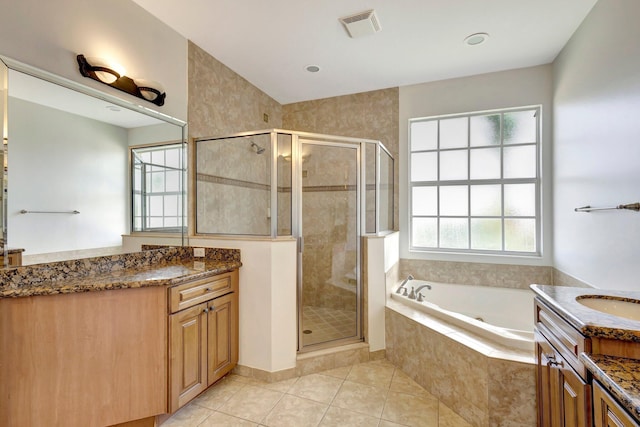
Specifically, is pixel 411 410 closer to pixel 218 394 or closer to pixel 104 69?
pixel 218 394

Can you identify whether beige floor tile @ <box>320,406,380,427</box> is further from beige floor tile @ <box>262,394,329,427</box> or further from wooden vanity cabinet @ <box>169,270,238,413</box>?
wooden vanity cabinet @ <box>169,270,238,413</box>

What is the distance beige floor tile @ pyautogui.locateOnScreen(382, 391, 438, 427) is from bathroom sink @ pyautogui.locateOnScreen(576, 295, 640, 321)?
1.11 m

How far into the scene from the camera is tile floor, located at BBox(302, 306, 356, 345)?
2.45 metres

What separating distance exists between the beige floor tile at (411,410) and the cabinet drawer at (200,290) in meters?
1.37

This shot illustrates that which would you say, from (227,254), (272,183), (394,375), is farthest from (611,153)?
(227,254)

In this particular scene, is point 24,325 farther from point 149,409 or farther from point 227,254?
point 227,254

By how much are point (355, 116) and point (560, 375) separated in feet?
10.3

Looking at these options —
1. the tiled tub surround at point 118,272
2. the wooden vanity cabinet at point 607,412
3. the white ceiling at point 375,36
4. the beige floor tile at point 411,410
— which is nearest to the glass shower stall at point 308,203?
the tiled tub surround at point 118,272

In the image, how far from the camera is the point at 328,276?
2723mm

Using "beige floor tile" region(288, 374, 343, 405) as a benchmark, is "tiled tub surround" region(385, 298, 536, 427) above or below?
above

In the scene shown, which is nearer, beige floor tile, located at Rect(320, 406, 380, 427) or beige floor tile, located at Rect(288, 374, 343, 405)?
beige floor tile, located at Rect(320, 406, 380, 427)

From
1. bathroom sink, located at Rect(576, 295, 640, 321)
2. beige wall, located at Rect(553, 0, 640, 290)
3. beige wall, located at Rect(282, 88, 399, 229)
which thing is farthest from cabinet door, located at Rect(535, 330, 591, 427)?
beige wall, located at Rect(282, 88, 399, 229)

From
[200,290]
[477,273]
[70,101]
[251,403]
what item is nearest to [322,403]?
[251,403]

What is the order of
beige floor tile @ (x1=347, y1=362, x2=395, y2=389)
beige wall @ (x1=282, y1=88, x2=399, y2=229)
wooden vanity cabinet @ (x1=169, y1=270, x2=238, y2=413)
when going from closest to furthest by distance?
wooden vanity cabinet @ (x1=169, y1=270, x2=238, y2=413) < beige floor tile @ (x1=347, y1=362, x2=395, y2=389) < beige wall @ (x1=282, y1=88, x2=399, y2=229)
